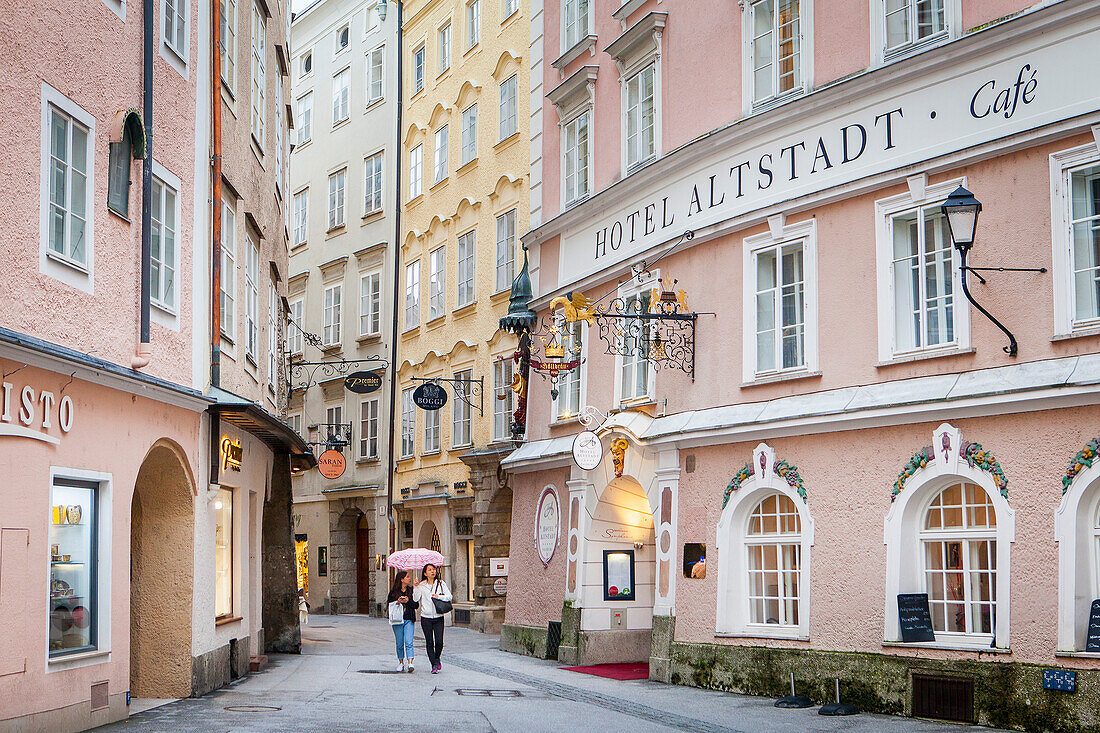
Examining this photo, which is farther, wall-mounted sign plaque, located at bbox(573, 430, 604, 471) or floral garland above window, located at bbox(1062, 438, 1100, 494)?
wall-mounted sign plaque, located at bbox(573, 430, 604, 471)

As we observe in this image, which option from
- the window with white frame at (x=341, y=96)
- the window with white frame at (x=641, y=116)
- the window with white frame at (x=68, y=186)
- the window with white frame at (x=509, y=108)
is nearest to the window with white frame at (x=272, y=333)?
the window with white frame at (x=641, y=116)

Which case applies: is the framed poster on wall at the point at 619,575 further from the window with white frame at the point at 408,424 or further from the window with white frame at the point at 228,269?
the window with white frame at the point at 408,424

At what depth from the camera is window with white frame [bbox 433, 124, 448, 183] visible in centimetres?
3612

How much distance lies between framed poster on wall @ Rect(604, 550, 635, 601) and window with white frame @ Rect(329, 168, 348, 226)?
23.3 m

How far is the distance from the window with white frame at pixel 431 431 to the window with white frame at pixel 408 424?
Answer: 0.89 m

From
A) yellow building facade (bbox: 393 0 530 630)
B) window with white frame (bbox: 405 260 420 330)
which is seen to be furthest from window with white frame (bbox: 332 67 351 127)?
window with white frame (bbox: 405 260 420 330)

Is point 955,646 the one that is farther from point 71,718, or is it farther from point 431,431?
point 431,431

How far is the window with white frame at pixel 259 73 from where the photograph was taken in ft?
72.2

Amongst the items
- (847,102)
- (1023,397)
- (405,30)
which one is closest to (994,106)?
(847,102)

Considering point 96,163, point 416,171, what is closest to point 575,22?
point 96,163

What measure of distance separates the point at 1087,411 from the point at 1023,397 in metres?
0.66

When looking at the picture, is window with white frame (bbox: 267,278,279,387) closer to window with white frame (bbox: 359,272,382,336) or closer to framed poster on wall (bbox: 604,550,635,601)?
framed poster on wall (bbox: 604,550,635,601)

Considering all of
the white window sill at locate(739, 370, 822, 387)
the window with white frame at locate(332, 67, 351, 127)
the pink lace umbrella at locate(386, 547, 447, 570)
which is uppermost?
the window with white frame at locate(332, 67, 351, 127)

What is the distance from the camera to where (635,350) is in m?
21.2
